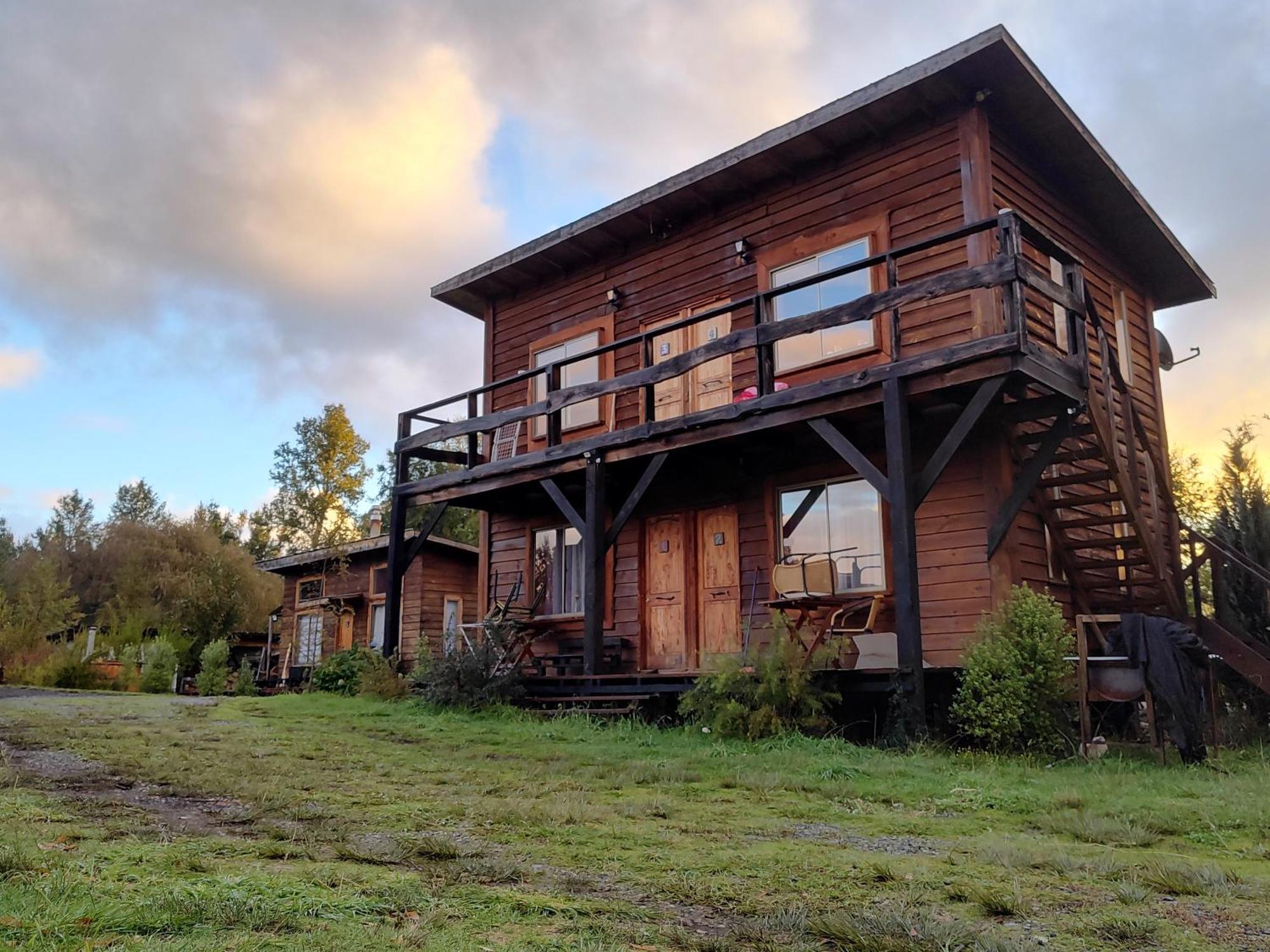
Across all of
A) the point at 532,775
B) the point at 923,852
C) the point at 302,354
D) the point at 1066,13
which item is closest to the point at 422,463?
the point at 302,354

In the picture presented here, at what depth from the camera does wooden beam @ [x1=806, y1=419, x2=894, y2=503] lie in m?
8.59

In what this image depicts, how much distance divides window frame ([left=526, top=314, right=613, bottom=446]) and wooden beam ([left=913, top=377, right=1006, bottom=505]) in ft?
18.8

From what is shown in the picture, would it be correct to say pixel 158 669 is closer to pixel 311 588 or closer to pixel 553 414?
pixel 311 588

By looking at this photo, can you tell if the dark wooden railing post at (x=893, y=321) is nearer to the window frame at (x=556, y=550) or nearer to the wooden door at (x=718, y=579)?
the wooden door at (x=718, y=579)

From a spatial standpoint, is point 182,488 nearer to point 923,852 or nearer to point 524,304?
point 524,304

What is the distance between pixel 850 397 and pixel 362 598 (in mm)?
18187

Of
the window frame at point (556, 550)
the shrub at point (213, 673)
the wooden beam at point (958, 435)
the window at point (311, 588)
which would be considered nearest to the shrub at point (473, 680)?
the window frame at point (556, 550)

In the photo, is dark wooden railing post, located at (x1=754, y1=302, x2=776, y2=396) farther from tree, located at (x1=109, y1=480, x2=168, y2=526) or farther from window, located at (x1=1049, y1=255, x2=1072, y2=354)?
tree, located at (x1=109, y1=480, x2=168, y2=526)

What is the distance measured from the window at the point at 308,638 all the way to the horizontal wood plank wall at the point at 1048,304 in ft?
65.0

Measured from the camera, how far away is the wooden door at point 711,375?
12500 mm

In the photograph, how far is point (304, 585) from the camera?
2645 cm

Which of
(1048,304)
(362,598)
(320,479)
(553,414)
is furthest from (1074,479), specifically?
(320,479)

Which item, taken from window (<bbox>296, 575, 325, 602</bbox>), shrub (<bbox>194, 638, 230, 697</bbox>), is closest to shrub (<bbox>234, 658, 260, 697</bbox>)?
shrub (<bbox>194, 638, 230, 697</bbox>)

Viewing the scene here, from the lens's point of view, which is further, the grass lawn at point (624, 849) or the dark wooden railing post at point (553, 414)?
the dark wooden railing post at point (553, 414)
